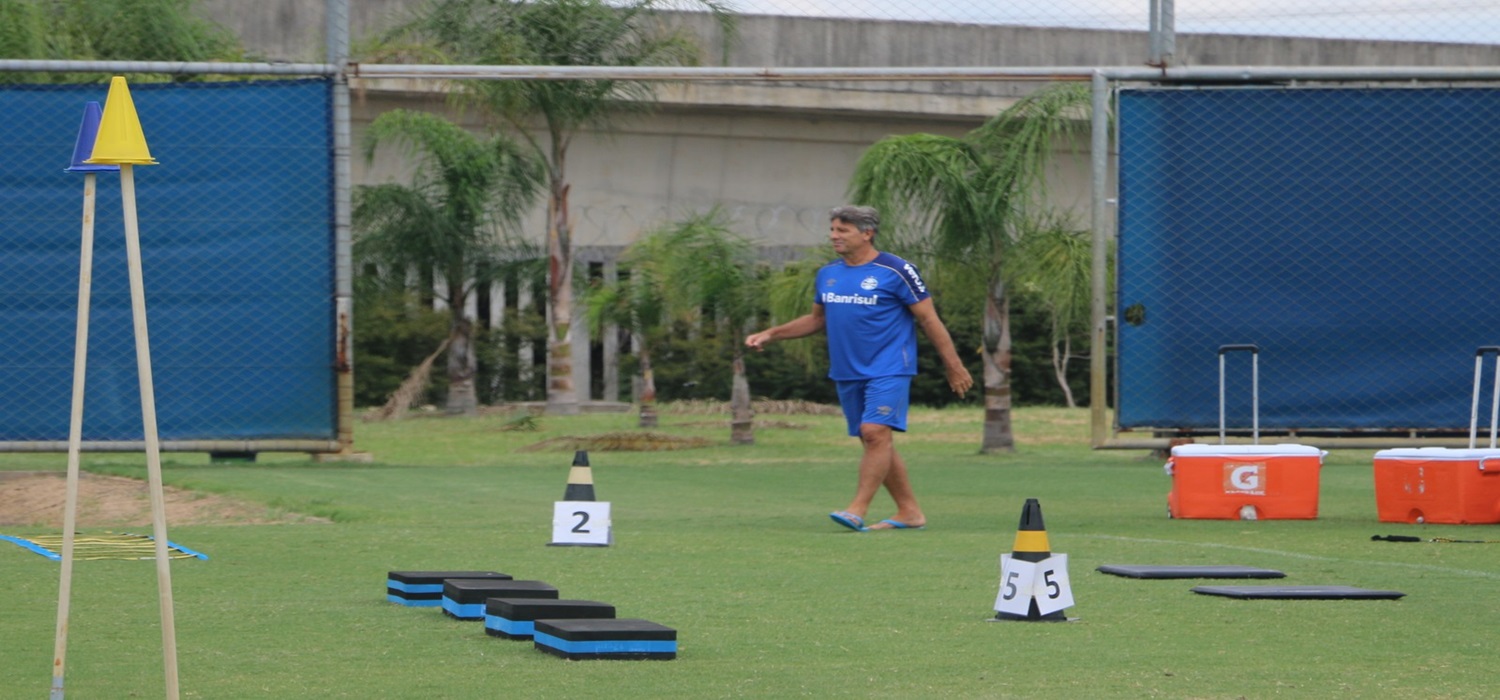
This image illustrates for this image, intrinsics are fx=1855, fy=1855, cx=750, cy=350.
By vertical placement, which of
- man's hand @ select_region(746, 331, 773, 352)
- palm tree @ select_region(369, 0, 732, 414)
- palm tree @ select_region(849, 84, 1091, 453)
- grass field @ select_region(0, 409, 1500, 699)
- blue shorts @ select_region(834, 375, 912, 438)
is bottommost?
grass field @ select_region(0, 409, 1500, 699)

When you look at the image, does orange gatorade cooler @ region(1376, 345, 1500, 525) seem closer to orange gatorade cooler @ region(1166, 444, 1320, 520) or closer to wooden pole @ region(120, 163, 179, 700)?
orange gatorade cooler @ region(1166, 444, 1320, 520)

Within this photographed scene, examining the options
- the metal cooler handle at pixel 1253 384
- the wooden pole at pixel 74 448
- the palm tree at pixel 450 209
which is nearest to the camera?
the wooden pole at pixel 74 448

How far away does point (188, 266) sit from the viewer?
11742 mm

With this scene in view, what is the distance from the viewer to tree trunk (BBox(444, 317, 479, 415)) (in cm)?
2294

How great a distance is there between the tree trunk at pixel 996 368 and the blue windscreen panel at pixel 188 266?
21.0 ft

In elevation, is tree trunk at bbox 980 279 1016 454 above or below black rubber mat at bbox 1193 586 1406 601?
above

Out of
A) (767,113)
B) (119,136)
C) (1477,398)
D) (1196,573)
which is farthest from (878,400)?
(767,113)

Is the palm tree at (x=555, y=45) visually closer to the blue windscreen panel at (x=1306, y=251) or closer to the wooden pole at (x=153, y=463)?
the blue windscreen panel at (x=1306, y=251)

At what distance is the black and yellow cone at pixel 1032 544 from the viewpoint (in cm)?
593

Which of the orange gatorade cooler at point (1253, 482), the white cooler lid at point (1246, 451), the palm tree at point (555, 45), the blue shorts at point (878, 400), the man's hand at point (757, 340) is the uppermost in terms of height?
the palm tree at point (555, 45)

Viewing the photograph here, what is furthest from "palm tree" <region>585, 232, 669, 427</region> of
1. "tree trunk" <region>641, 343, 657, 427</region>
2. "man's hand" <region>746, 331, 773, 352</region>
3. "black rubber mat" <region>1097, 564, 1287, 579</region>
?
"black rubber mat" <region>1097, 564, 1287, 579</region>

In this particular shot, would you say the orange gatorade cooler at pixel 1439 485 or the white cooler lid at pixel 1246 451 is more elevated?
the white cooler lid at pixel 1246 451

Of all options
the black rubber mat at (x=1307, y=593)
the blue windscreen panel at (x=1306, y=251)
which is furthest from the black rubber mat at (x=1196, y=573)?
→ the blue windscreen panel at (x=1306, y=251)

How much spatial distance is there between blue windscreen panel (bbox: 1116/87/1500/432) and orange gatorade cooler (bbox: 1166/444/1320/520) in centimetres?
108
